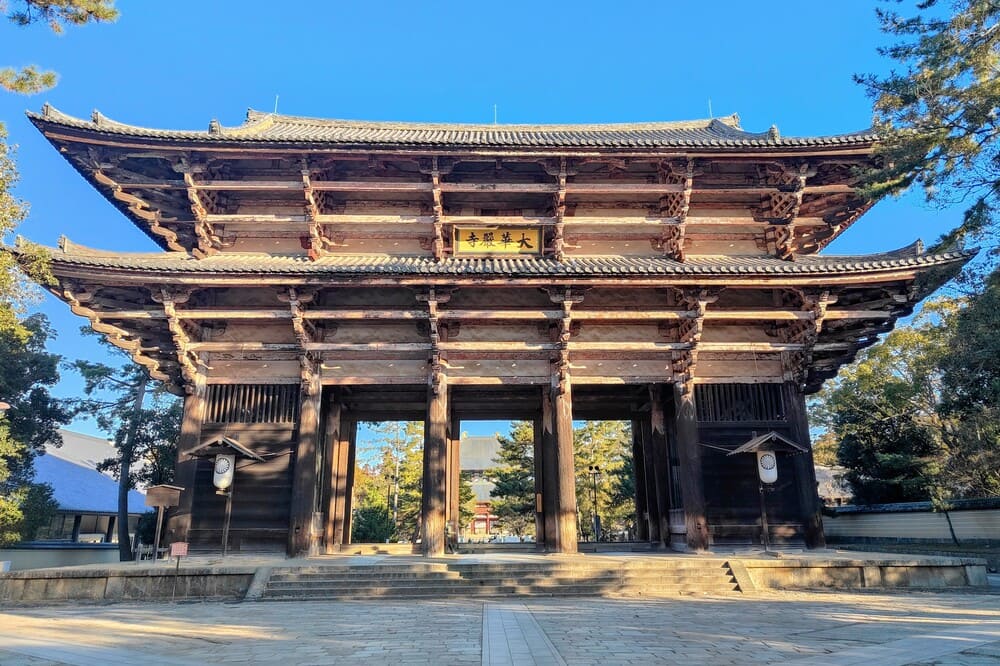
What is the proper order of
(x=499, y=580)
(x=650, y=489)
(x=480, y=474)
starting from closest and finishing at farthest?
(x=499, y=580) < (x=650, y=489) < (x=480, y=474)

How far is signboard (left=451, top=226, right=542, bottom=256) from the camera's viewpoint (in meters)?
14.4

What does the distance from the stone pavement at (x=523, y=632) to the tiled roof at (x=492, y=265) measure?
649 cm

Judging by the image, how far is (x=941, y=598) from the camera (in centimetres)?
959

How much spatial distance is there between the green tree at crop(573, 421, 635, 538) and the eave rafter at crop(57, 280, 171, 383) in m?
21.5

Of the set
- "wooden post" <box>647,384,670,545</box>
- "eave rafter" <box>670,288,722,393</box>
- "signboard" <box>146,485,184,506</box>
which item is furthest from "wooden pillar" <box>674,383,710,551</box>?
"signboard" <box>146,485,184,506</box>

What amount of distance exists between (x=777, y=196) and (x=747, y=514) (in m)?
7.98

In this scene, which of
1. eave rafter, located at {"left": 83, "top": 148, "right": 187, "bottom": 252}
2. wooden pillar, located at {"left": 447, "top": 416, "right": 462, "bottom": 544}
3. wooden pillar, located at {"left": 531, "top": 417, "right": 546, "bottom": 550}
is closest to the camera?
eave rafter, located at {"left": 83, "top": 148, "right": 187, "bottom": 252}

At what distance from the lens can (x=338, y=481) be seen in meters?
16.3

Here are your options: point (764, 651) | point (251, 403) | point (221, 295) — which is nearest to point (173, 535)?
point (251, 403)

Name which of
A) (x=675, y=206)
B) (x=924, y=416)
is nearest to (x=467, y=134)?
(x=675, y=206)

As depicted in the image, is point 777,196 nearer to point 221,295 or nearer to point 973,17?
point 973,17

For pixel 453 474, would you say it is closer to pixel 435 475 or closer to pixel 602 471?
pixel 435 475

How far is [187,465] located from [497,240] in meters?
9.06

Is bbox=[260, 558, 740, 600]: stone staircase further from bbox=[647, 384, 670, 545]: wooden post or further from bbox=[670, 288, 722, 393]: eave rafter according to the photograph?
bbox=[647, 384, 670, 545]: wooden post
